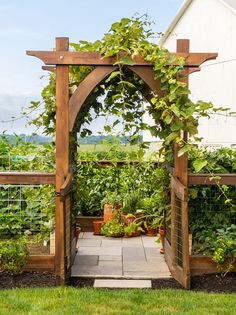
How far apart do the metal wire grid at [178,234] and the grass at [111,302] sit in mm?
489

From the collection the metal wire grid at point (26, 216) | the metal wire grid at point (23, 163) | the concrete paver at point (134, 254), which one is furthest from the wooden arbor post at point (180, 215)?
the metal wire grid at point (23, 163)

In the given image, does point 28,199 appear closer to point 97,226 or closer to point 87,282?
point 87,282

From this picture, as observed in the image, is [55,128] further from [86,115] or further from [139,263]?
[139,263]

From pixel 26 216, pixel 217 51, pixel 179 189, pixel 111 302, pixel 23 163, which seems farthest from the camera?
pixel 217 51

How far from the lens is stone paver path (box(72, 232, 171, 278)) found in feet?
19.2

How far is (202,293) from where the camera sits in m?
5.15

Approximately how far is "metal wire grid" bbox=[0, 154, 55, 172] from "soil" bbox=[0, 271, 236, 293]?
134 cm

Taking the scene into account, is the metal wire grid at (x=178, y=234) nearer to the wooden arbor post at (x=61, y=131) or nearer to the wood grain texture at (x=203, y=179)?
the wood grain texture at (x=203, y=179)

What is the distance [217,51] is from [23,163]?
4.35 metres

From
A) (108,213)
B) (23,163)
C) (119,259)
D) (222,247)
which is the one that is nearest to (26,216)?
(23,163)

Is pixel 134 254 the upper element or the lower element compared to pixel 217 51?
lower

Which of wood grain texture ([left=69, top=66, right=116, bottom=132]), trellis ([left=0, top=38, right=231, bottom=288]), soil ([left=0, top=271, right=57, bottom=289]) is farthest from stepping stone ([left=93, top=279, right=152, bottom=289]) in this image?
wood grain texture ([left=69, top=66, right=116, bottom=132])

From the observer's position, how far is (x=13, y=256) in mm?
5520

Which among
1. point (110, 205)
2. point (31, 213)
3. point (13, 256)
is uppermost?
point (31, 213)
